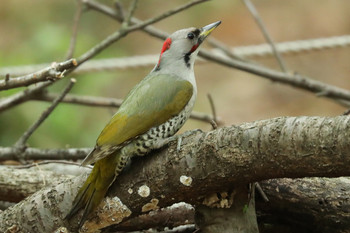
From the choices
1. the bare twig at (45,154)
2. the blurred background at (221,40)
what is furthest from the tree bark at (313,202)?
the blurred background at (221,40)

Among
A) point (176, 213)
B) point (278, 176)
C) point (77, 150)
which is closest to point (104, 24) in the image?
point (77, 150)

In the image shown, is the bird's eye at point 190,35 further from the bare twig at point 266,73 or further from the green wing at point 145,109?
the bare twig at point 266,73

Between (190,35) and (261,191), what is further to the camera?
(190,35)

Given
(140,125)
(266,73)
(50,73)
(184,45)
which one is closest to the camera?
(50,73)

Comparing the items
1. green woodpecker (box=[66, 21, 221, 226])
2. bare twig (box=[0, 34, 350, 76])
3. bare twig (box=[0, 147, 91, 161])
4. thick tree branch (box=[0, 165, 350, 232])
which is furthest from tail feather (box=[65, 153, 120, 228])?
bare twig (box=[0, 34, 350, 76])

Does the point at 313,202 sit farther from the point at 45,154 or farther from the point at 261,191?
the point at 45,154

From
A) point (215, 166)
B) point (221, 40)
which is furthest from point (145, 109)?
point (221, 40)

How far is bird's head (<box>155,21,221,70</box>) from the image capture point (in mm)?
2951

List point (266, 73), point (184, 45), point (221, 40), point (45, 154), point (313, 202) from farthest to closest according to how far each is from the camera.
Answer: point (221, 40) → point (266, 73) → point (45, 154) → point (184, 45) → point (313, 202)

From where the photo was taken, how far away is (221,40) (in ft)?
27.7

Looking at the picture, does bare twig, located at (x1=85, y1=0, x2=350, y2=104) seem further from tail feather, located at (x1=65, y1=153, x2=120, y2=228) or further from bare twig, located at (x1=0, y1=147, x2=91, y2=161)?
tail feather, located at (x1=65, y1=153, x2=120, y2=228)

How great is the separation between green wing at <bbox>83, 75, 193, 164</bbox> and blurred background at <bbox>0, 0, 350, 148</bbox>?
3.57m

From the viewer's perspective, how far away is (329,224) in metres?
2.40

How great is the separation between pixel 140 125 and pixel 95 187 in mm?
290
